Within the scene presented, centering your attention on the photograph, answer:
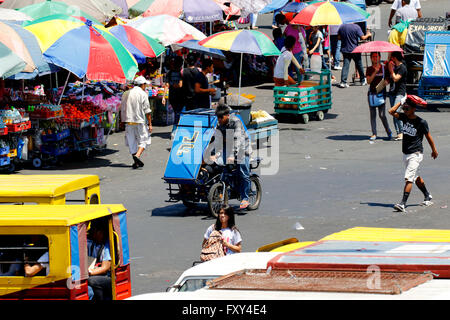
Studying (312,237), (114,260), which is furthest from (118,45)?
(114,260)

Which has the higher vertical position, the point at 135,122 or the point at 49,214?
the point at 135,122

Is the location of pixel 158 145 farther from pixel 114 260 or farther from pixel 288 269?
pixel 288 269

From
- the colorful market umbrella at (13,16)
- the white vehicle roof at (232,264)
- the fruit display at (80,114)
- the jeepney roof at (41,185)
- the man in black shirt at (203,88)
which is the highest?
the colorful market umbrella at (13,16)

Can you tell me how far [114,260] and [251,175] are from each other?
5429mm

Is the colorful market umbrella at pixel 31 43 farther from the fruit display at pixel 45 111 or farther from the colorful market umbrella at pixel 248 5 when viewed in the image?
the colorful market umbrella at pixel 248 5

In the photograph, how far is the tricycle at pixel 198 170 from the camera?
1308 centimetres

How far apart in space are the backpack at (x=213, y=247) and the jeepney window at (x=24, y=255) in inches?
80.5

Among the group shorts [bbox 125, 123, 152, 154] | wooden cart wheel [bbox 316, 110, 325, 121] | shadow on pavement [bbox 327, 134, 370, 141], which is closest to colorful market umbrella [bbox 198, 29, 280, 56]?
shorts [bbox 125, 123, 152, 154]

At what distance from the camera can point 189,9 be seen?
2388 cm

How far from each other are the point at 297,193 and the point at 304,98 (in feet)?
22.0

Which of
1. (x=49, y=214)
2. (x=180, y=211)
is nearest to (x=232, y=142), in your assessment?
(x=180, y=211)

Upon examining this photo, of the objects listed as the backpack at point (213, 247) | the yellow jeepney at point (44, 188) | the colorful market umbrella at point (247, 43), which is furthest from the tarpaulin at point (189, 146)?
the colorful market umbrella at point (247, 43)

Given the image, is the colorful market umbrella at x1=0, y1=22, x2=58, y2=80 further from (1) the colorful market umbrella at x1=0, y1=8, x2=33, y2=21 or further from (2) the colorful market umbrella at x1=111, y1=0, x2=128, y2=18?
(2) the colorful market umbrella at x1=111, y1=0, x2=128, y2=18

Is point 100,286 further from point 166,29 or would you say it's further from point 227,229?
point 166,29
